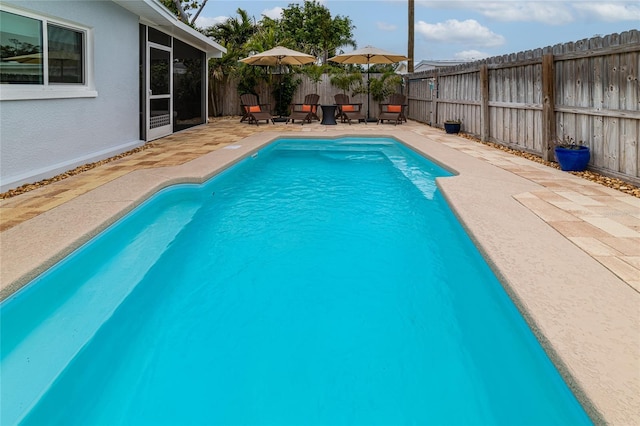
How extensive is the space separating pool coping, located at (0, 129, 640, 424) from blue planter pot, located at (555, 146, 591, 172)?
89 cm

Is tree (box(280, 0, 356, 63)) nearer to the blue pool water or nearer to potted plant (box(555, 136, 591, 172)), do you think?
potted plant (box(555, 136, 591, 172))

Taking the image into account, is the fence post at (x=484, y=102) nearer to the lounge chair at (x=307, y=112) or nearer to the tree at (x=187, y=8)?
the lounge chair at (x=307, y=112)

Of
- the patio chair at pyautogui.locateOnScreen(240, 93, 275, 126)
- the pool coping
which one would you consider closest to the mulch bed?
the pool coping

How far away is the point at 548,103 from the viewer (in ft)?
22.8

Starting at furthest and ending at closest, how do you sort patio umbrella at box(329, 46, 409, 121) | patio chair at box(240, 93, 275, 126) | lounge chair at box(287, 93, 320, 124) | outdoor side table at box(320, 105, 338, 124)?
lounge chair at box(287, 93, 320, 124) < patio umbrella at box(329, 46, 409, 121) < outdoor side table at box(320, 105, 338, 124) < patio chair at box(240, 93, 275, 126)

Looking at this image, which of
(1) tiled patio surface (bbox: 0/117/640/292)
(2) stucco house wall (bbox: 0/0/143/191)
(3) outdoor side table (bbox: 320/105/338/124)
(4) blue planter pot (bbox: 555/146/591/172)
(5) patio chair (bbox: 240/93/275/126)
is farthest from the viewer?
(3) outdoor side table (bbox: 320/105/338/124)

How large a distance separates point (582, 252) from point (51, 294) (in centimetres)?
367

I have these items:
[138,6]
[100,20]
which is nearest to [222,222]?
[100,20]

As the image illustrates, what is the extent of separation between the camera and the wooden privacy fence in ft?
17.5

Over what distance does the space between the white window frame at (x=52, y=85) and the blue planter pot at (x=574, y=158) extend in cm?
676

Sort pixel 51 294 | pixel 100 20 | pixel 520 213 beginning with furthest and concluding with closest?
pixel 100 20
pixel 520 213
pixel 51 294

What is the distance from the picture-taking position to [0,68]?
198 inches

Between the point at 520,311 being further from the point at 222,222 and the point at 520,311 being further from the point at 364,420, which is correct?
the point at 222,222

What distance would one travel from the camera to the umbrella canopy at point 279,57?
44.9 feet
